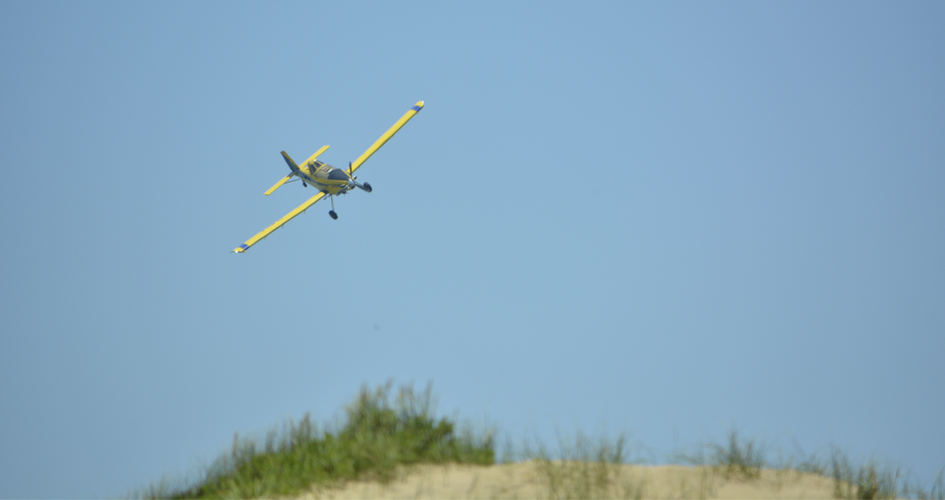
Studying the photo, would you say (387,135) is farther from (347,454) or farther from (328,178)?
(347,454)

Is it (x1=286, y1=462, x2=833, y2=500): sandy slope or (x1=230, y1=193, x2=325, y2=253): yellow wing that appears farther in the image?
(x1=230, y1=193, x2=325, y2=253): yellow wing

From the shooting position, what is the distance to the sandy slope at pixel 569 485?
11992mm

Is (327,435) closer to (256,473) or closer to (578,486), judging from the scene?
(256,473)

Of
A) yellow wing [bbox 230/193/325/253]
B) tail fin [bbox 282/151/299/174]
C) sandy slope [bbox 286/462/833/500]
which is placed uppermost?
tail fin [bbox 282/151/299/174]

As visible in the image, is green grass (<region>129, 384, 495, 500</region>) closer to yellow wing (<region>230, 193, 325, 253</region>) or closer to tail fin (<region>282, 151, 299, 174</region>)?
yellow wing (<region>230, 193, 325, 253</region>)

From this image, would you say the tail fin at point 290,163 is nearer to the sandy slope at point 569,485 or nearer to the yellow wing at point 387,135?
the yellow wing at point 387,135

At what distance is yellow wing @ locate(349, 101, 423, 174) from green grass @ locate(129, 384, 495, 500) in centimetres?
1812

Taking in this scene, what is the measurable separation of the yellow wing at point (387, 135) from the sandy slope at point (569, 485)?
20.8 metres

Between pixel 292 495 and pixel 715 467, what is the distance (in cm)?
759

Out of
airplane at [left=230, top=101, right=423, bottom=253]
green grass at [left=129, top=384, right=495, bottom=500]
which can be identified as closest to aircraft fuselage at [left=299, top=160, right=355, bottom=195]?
airplane at [left=230, top=101, right=423, bottom=253]

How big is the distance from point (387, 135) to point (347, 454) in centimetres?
2289

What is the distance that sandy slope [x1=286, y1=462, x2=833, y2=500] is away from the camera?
39.3 ft

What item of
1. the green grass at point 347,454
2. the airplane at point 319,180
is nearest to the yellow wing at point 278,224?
the airplane at point 319,180

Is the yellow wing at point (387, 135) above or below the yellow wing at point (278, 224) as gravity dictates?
above
